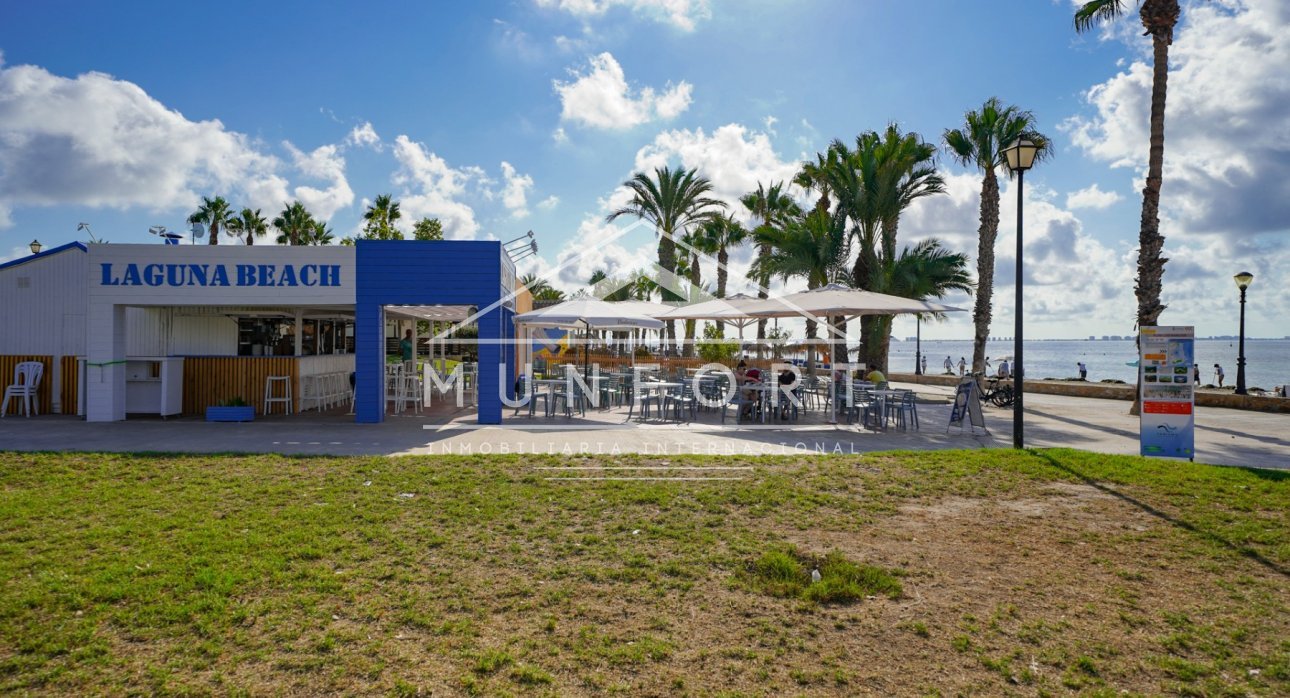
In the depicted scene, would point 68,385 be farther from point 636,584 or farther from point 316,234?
point 316,234

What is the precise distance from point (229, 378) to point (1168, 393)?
54.8 feet

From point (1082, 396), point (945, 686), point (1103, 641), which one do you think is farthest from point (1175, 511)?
point (1082, 396)

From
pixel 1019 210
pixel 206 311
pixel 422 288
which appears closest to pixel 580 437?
pixel 422 288

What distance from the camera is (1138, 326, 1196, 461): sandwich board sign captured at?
8.73 metres

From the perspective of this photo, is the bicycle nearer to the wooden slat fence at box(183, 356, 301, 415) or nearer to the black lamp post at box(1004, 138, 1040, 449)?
the black lamp post at box(1004, 138, 1040, 449)

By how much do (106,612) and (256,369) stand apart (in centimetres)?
1092

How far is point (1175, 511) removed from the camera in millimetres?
6367

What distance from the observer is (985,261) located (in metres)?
19.6

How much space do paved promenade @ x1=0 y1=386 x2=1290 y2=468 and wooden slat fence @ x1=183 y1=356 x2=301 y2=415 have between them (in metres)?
1.10

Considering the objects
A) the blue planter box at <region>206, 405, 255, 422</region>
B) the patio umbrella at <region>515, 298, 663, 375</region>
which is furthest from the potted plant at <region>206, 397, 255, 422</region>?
the patio umbrella at <region>515, 298, 663, 375</region>

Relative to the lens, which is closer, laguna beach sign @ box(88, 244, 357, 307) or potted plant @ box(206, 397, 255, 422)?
potted plant @ box(206, 397, 255, 422)

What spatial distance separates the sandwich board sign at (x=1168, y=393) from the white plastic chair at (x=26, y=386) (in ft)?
64.9

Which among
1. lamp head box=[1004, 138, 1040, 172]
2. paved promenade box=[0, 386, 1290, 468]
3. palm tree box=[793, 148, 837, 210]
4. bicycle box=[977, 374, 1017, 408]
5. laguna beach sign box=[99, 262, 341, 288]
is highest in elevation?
palm tree box=[793, 148, 837, 210]

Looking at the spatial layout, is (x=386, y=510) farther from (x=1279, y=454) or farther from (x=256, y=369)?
(x=1279, y=454)
